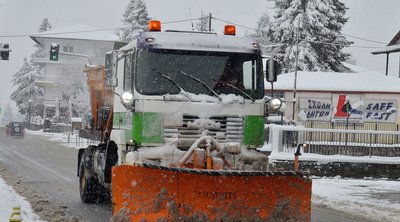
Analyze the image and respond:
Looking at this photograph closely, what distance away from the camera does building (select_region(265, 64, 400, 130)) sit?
3203cm

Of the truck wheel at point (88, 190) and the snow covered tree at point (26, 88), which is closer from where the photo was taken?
the truck wheel at point (88, 190)

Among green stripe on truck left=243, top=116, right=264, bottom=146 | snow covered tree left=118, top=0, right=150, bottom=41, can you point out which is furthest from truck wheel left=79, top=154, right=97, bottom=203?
snow covered tree left=118, top=0, right=150, bottom=41

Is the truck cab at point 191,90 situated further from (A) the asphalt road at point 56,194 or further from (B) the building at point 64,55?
(B) the building at point 64,55

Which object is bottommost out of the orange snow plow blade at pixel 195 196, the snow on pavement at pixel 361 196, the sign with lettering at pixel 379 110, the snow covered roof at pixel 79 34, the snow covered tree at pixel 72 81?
the snow on pavement at pixel 361 196

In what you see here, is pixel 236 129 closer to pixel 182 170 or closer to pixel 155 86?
pixel 155 86

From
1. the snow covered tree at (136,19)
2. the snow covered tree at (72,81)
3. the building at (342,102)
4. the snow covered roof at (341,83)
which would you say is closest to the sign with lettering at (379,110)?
the building at (342,102)

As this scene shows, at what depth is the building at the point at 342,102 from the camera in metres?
32.0

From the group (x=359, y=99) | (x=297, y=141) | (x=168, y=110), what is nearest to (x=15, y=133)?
(x=359, y=99)

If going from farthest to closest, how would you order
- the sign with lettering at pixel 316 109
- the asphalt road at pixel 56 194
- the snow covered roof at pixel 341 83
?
the snow covered roof at pixel 341 83 → the sign with lettering at pixel 316 109 → the asphalt road at pixel 56 194

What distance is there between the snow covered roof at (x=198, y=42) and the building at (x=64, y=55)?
72488 millimetres

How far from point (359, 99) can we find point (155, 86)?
25764 millimetres

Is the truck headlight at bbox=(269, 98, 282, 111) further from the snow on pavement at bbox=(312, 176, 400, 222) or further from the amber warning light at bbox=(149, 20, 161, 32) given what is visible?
the snow on pavement at bbox=(312, 176, 400, 222)

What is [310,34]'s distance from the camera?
50250 millimetres

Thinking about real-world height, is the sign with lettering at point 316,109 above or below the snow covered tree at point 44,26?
below
